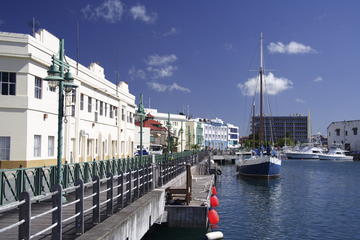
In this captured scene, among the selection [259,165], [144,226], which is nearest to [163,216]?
[144,226]

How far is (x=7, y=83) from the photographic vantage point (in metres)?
25.7

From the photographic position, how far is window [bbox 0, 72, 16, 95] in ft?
84.1

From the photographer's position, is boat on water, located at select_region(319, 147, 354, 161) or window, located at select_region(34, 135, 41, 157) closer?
window, located at select_region(34, 135, 41, 157)

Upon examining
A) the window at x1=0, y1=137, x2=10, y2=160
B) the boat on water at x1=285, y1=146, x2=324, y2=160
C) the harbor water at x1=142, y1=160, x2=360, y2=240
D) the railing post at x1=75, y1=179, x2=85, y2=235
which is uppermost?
the window at x1=0, y1=137, x2=10, y2=160

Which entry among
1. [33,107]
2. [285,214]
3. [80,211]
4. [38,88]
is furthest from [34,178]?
[285,214]

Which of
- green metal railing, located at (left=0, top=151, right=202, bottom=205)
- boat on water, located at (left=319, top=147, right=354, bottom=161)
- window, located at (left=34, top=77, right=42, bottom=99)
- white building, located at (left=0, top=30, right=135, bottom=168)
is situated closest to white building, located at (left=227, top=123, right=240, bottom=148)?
boat on water, located at (left=319, top=147, right=354, bottom=161)

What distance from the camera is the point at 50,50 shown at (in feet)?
96.3

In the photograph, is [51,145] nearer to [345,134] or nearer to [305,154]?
[305,154]

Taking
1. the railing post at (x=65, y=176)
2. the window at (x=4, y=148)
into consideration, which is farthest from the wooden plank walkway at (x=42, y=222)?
the window at (x=4, y=148)

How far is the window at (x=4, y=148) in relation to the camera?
2561cm

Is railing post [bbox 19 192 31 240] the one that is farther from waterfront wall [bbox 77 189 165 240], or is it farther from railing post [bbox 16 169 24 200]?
railing post [bbox 16 169 24 200]

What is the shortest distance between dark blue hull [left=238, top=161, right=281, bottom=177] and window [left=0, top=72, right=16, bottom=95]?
1560 inches

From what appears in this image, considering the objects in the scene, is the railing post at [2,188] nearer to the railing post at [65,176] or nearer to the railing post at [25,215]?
the railing post at [65,176]

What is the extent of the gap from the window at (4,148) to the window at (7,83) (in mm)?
3035
